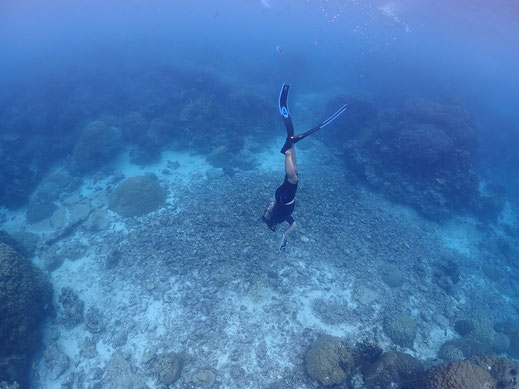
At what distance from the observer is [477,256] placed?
48.8 ft

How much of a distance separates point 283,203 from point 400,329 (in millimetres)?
6777

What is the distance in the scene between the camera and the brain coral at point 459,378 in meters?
5.53

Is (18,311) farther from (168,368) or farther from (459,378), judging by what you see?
(459,378)

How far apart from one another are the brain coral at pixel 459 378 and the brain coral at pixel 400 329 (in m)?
3.62

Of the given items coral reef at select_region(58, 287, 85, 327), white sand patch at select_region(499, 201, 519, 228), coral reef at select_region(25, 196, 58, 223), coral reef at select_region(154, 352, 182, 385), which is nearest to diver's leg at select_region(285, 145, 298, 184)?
coral reef at select_region(154, 352, 182, 385)

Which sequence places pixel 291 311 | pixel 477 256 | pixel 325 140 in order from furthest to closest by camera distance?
pixel 325 140
pixel 477 256
pixel 291 311

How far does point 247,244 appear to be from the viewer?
11.6 m

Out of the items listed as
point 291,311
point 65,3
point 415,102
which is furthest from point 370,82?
point 65,3

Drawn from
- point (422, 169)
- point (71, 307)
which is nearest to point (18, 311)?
point (71, 307)

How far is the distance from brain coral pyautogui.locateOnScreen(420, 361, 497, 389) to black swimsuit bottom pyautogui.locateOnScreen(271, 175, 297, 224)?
5202 millimetres

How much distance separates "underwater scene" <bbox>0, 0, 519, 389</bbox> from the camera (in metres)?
8.23

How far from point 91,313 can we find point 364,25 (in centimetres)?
15653

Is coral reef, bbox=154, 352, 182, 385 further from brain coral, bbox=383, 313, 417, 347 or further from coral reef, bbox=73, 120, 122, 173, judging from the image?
coral reef, bbox=73, 120, 122, 173

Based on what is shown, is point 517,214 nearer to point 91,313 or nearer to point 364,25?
point 91,313
